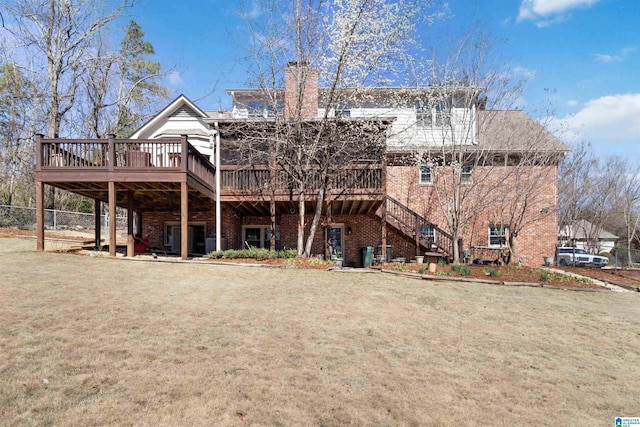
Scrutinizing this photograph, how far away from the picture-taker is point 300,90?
11.8 meters

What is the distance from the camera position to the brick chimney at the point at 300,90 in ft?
39.6

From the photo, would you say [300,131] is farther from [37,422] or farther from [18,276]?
[37,422]

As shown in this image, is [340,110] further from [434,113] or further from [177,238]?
[177,238]

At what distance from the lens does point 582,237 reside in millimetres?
31109

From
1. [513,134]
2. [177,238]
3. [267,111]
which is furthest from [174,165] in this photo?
[513,134]

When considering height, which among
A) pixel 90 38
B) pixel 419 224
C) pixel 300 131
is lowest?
pixel 419 224

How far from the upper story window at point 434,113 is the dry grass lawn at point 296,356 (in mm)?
7445

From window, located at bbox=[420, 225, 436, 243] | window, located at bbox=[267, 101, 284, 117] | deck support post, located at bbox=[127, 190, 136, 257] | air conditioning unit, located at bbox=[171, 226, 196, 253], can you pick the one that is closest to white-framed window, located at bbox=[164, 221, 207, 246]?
air conditioning unit, located at bbox=[171, 226, 196, 253]

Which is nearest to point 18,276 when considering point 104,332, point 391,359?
point 104,332

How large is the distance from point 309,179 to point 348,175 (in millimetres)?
1439

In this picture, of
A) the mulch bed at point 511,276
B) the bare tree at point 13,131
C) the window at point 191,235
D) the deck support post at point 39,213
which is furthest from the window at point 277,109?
the bare tree at point 13,131

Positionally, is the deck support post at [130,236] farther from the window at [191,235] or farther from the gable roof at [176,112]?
the gable roof at [176,112]

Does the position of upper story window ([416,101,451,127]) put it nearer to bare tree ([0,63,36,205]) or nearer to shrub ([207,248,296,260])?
shrub ([207,248,296,260])

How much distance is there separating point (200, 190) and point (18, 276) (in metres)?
5.52
